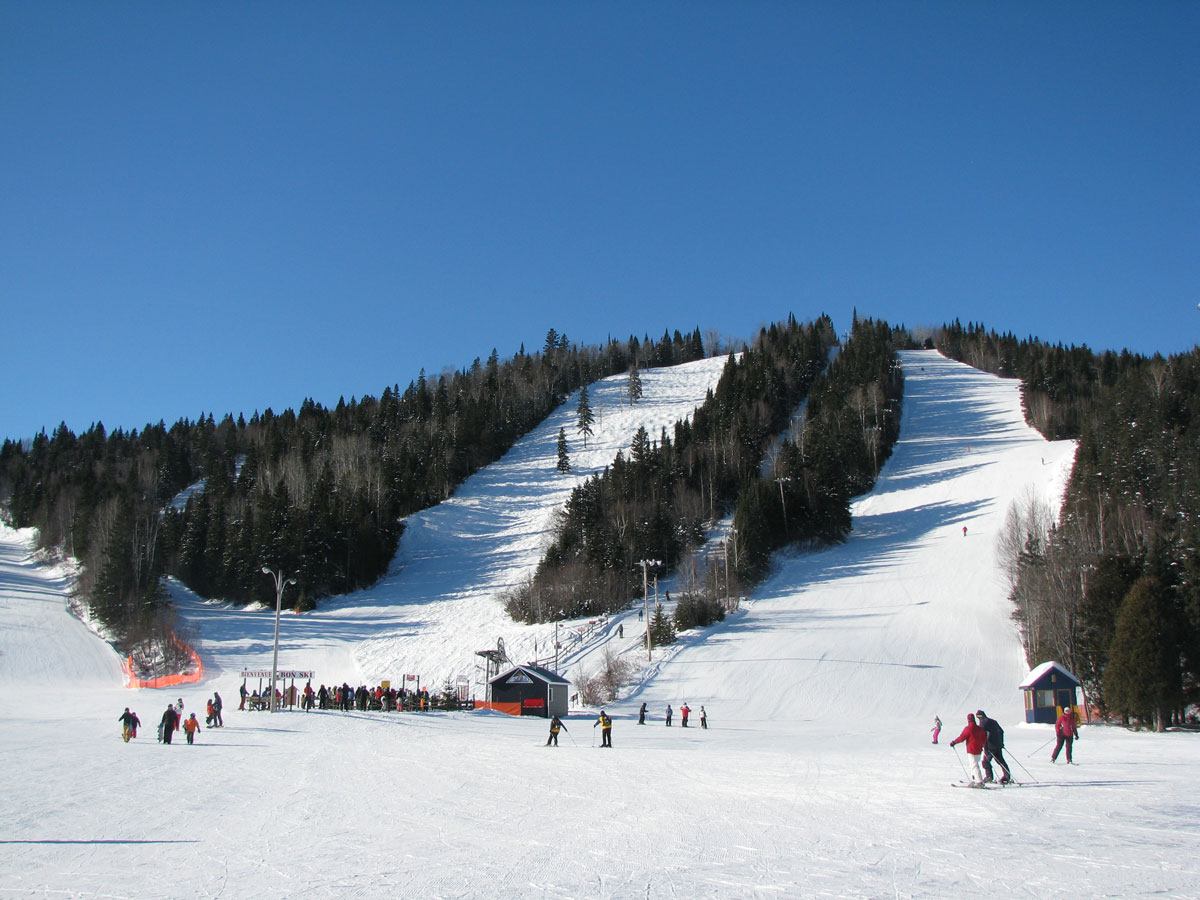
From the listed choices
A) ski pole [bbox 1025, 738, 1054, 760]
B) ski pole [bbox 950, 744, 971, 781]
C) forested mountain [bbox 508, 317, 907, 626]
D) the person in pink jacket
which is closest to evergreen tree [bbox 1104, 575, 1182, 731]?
ski pole [bbox 1025, 738, 1054, 760]

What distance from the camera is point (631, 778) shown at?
667 inches

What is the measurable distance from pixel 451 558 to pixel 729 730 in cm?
5018

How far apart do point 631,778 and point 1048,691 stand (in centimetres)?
2496

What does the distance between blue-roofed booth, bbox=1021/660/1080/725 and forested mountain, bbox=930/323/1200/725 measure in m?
1.36

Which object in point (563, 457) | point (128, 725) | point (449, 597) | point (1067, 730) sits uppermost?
point (563, 457)

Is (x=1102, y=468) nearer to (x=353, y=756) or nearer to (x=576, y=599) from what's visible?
(x=576, y=599)

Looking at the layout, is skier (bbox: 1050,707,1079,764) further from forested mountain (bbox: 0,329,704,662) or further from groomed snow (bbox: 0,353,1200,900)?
forested mountain (bbox: 0,329,704,662)

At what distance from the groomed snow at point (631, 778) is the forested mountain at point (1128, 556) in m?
3.28

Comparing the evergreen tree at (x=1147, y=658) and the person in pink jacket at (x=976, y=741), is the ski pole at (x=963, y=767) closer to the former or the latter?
the person in pink jacket at (x=976, y=741)

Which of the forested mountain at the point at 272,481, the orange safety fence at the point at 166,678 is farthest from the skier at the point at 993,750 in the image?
the forested mountain at the point at 272,481

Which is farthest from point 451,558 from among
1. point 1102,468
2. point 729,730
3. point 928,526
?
point 1102,468

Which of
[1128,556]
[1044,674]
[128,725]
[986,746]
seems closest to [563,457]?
[1128,556]

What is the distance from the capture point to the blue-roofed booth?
3356 cm

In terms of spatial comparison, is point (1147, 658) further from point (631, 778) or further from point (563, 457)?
point (563, 457)
